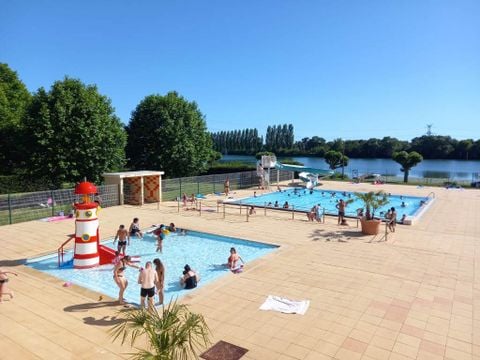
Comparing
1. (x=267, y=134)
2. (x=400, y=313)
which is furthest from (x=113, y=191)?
(x=267, y=134)

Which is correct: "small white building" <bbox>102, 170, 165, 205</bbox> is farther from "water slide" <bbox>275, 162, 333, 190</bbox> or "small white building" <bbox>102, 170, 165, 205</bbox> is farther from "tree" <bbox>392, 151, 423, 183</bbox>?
"tree" <bbox>392, 151, 423, 183</bbox>

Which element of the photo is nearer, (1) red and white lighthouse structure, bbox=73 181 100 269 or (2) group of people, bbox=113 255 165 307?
(2) group of people, bbox=113 255 165 307

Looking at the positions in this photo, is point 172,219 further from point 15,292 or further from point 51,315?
point 51,315

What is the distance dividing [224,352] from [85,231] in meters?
8.18

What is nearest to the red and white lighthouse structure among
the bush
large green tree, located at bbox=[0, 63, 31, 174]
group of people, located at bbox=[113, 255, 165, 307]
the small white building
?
group of people, located at bbox=[113, 255, 165, 307]

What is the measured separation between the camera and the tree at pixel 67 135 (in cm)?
2447

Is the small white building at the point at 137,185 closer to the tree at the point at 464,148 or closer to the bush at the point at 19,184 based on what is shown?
the bush at the point at 19,184

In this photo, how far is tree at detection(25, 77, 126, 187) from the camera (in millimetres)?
24469

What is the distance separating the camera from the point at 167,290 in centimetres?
1166

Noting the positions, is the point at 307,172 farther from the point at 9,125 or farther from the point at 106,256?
the point at 106,256

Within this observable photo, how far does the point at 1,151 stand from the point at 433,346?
1273 inches

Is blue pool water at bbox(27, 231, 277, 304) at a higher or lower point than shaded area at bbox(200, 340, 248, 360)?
lower

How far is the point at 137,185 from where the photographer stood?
25.7 m

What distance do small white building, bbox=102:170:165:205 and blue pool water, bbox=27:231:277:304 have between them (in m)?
7.84
